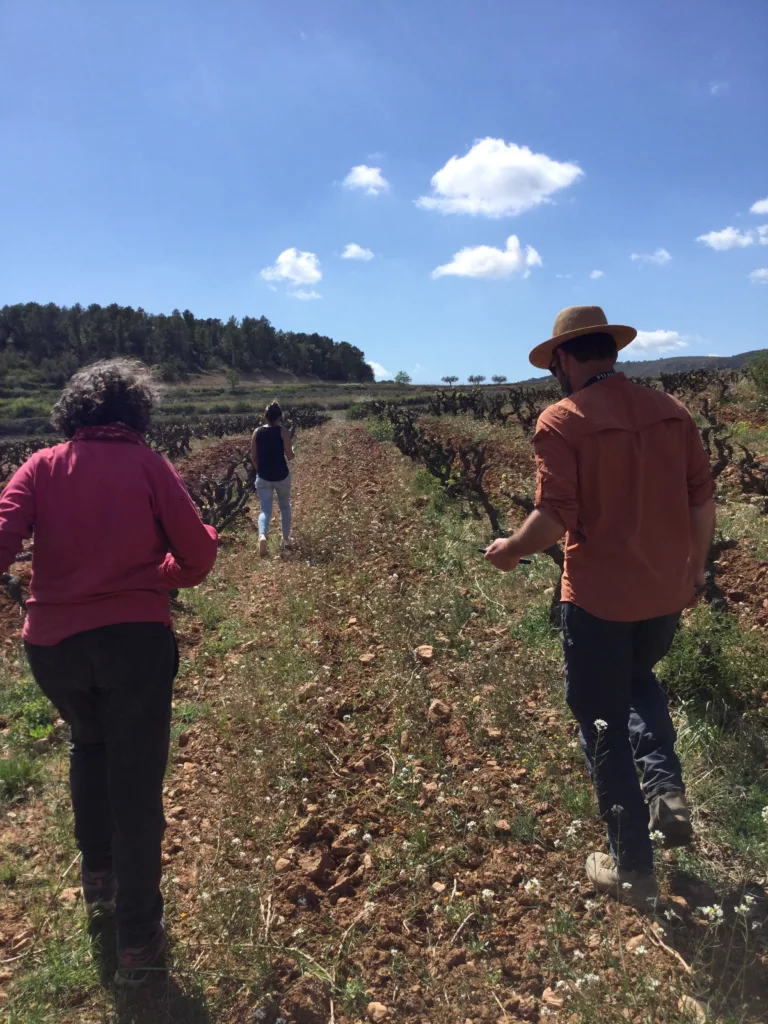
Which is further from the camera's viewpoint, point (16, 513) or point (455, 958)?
point (455, 958)

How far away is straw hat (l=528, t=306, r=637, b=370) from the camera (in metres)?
2.32

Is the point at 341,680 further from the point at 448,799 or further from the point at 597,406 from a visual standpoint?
the point at 597,406

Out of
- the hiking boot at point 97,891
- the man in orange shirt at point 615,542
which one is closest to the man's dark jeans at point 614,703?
the man in orange shirt at point 615,542

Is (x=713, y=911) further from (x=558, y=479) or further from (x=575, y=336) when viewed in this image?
(x=575, y=336)

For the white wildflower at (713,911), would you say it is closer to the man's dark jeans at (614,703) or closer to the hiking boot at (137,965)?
the man's dark jeans at (614,703)

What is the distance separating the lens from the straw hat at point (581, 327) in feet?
7.62

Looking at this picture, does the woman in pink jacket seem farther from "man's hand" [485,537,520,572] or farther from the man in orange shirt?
the man in orange shirt

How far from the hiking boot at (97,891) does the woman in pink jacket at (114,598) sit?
7.8 inches

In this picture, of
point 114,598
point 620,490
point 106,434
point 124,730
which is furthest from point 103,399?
point 620,490

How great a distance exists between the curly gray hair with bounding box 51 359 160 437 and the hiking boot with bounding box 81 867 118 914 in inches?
62.3

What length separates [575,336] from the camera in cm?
236

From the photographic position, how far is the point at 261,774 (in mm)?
3428

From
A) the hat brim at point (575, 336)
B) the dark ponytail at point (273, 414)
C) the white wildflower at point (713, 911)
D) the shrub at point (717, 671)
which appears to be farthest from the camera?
the dark ponytail at point (273, 414)

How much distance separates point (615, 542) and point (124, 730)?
1.72m
